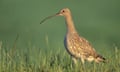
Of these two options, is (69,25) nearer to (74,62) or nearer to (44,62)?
(74,62)

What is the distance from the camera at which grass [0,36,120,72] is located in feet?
26.0

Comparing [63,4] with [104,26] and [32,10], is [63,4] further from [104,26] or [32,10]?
[104,26]

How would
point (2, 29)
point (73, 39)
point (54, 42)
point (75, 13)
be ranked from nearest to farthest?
point (73, 39) < point (54, 42) < point (2, 29) < point (75, 13)

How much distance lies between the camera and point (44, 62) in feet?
26.6

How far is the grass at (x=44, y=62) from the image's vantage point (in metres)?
7.92

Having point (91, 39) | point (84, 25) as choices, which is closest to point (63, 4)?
point (84, 25)

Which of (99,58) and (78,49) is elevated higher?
(78,49)

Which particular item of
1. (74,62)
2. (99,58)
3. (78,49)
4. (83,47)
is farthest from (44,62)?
(83,47)

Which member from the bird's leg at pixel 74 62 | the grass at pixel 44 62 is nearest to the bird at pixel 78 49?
the bird's leg at pixel 74 62

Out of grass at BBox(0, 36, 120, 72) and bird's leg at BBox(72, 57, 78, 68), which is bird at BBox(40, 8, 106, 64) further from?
grass at BBox(0, 36, 120, 72)

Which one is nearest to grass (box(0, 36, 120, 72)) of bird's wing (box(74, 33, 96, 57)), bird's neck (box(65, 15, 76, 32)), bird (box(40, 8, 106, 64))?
bird (box(40, 8, 106, 64))

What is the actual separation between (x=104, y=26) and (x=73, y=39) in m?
3.46

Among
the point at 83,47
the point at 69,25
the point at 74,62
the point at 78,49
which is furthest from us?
the point at 69,25

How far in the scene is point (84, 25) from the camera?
13.1 m
